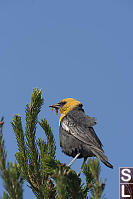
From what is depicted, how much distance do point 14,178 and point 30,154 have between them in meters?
1.71

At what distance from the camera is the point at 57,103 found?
7070 mm

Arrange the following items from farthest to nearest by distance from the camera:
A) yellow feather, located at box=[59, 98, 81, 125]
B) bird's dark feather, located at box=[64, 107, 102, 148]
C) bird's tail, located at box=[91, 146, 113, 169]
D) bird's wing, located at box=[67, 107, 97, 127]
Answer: yellow feather, located at box=[59, 98, 81, 125], bird's wing, located at box=[67, 107, 97, 127], bird's dark feather, located at box=[64, 107, 102, 148], bird's tail, located at box=[91, 146, 113, 169]

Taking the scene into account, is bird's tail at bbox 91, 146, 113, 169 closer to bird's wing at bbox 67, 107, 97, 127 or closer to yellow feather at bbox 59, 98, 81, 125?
bird's wing at bbox 67, 107, 97, 127

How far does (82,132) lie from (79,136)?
104 mm

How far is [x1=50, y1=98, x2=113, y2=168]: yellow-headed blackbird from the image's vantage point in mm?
5586

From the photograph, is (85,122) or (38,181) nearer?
(38,181)

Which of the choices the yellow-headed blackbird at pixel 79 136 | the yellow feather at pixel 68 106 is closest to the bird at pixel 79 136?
the yellow-headed blackbird at pixel 79 136

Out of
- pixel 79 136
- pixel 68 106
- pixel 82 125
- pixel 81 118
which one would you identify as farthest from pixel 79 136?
pixel 68 106

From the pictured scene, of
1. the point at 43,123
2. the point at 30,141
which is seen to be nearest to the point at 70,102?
the point at 43,123

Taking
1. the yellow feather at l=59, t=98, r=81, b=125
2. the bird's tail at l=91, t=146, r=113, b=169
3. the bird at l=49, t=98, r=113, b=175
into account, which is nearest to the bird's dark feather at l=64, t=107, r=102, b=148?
the bird at l=49, t=98, r=113, b=175

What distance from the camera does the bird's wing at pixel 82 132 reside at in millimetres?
5625

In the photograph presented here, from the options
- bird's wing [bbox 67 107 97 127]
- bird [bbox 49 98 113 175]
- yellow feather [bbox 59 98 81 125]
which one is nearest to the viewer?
bird [bbox 49 98 113 175]

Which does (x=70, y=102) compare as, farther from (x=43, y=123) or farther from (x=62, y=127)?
(x=43, y=123)

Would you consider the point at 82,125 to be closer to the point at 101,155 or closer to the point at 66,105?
the point at 101,155
